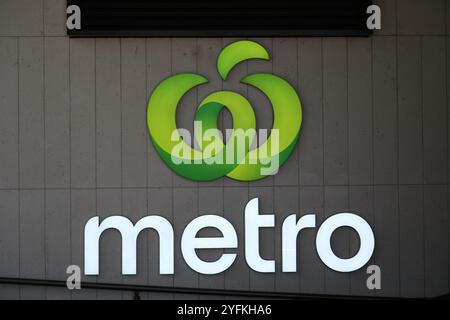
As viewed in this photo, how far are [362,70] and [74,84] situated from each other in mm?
2208

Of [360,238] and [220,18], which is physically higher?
[220,18]

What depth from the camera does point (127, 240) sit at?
22.4ft

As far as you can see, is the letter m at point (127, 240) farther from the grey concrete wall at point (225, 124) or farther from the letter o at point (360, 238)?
the letter o at point (360, 238)

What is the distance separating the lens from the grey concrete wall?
22.6 feet

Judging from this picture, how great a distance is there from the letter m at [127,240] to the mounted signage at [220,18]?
1419 mm

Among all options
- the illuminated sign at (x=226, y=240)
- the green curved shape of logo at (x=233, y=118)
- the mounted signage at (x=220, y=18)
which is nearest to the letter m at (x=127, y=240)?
the illuminated sign at (x=226, y=240)

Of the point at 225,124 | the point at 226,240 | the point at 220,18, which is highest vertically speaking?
the point at 220,18

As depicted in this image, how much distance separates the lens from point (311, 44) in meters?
6.98

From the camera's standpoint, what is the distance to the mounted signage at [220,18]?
687 centimetres

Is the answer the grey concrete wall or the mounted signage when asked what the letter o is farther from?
the mounted signage

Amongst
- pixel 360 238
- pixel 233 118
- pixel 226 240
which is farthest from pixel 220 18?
pixel 360 238

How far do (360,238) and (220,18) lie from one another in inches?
78.3

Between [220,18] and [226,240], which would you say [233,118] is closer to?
[220,18]
